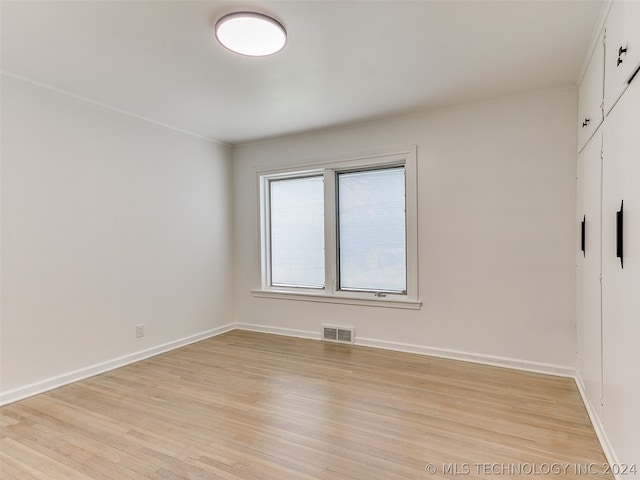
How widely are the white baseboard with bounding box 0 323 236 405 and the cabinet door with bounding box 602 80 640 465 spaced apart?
3.94 m

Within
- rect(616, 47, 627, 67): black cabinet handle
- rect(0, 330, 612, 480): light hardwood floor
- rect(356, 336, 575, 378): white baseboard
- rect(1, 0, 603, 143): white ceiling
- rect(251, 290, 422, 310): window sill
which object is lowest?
rect(0, 330, 612, 480): light hardwood floor

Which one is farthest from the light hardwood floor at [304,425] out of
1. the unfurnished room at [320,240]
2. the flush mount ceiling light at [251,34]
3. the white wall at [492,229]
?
the flush mount ceiling light at [251,34]

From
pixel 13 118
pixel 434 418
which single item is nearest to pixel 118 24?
pixel 13 118

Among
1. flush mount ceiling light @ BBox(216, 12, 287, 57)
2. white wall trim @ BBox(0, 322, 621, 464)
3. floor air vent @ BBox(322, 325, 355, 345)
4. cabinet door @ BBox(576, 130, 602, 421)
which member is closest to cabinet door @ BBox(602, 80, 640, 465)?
cabinet door @ BBox(576, 130, 602, 421)

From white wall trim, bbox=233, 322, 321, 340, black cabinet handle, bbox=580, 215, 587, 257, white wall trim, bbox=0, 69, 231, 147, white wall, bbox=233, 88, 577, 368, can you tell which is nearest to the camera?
black cabinet handle, bbox=580, 215, 587, 257

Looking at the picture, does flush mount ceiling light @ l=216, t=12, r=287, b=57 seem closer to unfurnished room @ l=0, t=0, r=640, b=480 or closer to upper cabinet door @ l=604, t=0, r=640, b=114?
unfurnished room @ l=0, t=0, r=640, b=480

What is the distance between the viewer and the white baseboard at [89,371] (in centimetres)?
283

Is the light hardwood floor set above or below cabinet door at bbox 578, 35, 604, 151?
below

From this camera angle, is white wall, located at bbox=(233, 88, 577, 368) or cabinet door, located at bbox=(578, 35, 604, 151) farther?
white wall, located at bbox=(233, 88, 577, 368)

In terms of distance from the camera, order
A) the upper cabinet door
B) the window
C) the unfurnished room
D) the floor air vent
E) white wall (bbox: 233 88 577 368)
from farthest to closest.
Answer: the floor air vent
the window
white wall (bbox: 233 88 577 368)
the unfurnished room
the upper cabinet door

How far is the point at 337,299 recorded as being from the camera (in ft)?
14.3

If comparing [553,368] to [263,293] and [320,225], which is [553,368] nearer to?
[320,225]

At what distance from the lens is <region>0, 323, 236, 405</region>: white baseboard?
2.83 meters

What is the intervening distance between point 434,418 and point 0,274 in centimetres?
341
